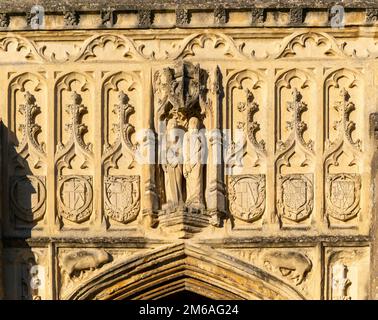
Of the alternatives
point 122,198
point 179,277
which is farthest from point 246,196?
point 122,198

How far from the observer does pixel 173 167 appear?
144ft

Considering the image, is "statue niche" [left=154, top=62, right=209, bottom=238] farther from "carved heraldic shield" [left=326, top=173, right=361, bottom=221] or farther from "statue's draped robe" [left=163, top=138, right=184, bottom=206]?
"carved heraldic shield" [left=326, top=173, right=361, bottom=221]

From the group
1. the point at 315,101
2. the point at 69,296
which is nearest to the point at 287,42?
the point at 315,101

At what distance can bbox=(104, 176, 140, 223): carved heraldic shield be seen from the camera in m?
44.0

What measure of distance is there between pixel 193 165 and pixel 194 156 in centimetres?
10

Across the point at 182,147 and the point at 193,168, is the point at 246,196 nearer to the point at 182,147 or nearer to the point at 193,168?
the point at 193,168

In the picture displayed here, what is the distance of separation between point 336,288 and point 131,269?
2172mm

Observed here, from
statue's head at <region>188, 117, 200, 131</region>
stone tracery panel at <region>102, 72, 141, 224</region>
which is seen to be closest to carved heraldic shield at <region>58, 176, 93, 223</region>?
stone tracery panel at <region>102, 72, 141, 224</region>

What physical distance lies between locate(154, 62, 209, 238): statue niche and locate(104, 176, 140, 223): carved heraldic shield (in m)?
0.27

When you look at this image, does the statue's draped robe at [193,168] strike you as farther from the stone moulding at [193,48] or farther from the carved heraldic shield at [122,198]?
the stone moulding at [193,48]

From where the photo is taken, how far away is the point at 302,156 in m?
44.0

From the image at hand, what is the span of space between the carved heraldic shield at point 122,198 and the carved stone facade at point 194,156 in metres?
0.01

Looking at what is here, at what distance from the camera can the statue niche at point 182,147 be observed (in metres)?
43.9
